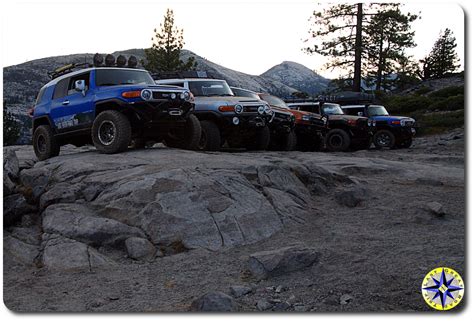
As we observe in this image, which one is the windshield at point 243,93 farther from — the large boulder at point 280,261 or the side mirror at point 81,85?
the large boulder at point 280,261

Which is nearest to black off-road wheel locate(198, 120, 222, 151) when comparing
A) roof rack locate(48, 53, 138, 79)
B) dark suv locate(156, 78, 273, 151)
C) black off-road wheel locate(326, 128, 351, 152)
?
dark suv locate(156, 78, 273, 151)

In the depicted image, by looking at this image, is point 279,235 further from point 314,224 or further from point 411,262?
point 411,262

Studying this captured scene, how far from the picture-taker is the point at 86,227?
5723mm

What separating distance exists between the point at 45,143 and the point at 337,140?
9.74 m

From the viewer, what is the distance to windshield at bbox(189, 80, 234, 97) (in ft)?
36.1

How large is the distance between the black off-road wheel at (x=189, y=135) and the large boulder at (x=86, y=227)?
342 cm

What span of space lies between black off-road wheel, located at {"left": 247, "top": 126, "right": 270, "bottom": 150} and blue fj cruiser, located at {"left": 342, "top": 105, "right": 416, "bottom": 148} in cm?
658

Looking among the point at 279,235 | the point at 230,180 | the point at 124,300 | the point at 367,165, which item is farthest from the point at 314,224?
the point at 367,165

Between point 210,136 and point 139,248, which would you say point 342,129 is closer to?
point 210,136

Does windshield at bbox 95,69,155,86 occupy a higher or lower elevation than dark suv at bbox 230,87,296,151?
higher

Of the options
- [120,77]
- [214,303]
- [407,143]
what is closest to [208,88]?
[120,77]

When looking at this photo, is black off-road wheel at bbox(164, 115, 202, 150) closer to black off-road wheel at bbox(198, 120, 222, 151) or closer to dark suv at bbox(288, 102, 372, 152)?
black off-road wheel at bbox(198, 120, 222, 151)

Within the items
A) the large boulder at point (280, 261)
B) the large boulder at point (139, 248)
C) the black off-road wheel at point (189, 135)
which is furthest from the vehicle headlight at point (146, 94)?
the large boulder at point (280, 261)

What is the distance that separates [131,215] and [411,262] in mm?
3405
